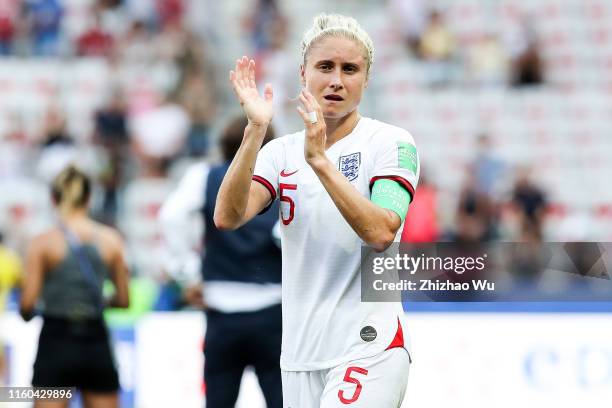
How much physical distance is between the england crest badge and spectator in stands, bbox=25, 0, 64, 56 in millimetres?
13000

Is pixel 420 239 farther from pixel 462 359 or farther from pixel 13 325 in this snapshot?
pixel 13 325

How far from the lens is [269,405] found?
675cm

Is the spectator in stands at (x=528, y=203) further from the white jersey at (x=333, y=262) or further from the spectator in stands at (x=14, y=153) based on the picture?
the white jersey at (x=333, y=262)

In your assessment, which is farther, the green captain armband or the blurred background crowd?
the blurred background crowd

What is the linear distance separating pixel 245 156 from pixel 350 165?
406 millimetres

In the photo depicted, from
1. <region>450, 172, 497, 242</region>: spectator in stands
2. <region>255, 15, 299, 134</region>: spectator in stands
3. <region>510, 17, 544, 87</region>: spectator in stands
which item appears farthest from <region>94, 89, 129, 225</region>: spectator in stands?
<region>510, 17, 544, 87</region>: spectator in stands

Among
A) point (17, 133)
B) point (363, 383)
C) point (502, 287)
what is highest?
point (17, 133)

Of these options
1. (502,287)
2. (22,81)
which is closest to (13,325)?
(502,287)

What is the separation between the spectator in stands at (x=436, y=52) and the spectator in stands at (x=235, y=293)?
33.4 ft

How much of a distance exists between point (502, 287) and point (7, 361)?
3.63m

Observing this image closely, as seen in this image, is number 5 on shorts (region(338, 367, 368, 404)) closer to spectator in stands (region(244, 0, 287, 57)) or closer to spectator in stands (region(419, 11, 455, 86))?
spectator in stands (region(244, 0, 287, 57))

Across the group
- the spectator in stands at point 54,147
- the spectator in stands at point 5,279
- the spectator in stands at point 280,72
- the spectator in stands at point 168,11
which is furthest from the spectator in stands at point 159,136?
the spectator in stands at point 5,279

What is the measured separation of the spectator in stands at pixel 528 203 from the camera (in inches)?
527

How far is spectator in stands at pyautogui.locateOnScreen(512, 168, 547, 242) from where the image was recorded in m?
13.4
